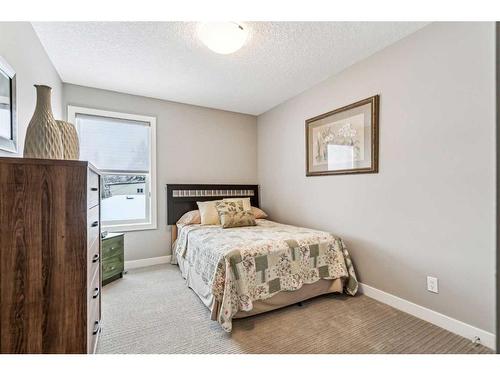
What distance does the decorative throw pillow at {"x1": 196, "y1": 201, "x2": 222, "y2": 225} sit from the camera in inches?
127

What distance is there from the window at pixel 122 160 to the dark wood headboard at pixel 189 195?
0.78 ft

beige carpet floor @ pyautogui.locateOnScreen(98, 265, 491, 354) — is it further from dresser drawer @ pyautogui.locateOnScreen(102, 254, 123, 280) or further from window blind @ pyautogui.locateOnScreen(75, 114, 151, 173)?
window blind @ pyautogui.locateOnScreen(75, 114, 151, 173)

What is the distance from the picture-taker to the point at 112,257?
2.82m

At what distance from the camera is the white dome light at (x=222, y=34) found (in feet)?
5.90

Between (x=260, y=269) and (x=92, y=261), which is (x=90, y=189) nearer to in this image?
(x=92, y=261)

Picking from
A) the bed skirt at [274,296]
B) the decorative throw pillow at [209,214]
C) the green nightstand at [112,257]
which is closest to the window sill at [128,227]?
the green nightstand at [112,257]

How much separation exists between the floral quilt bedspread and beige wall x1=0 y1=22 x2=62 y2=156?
1.60m

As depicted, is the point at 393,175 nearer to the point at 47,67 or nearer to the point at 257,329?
the point at 257,329

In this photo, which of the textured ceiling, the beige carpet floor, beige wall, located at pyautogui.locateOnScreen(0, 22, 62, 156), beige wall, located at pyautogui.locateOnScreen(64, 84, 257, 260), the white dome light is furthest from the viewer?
beige wall, located at pyautogui.locateOnScreen(64, 84, 257, 260)

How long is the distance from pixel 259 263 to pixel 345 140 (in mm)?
Answer: 1650

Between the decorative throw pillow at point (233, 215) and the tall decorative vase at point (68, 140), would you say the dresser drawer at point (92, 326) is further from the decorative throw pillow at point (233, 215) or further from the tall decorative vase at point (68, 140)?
the decorative throw pillow at point (233, 215)

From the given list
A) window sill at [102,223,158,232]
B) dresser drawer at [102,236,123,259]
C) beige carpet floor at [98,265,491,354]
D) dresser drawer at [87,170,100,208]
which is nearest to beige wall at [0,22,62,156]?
dresser drawer at [87,170,100,208]

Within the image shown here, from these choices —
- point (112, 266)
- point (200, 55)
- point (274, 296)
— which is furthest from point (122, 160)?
point (274, 296)
